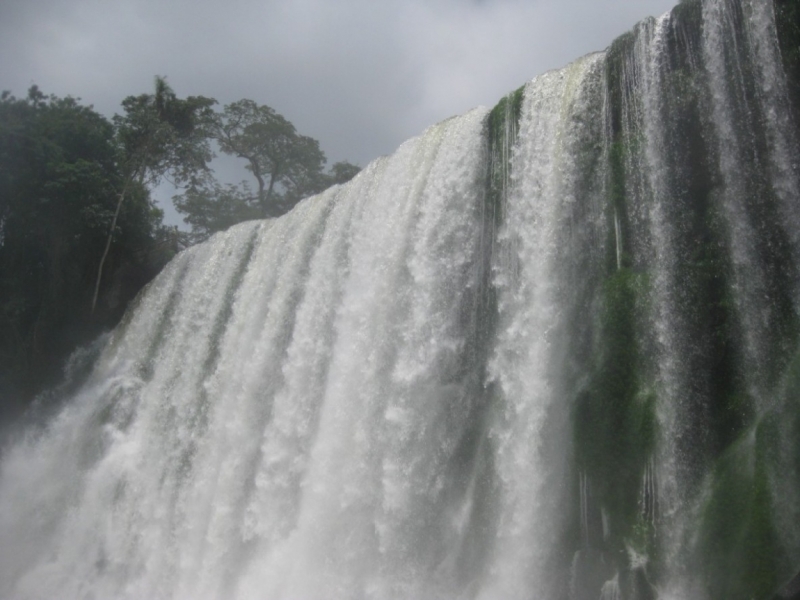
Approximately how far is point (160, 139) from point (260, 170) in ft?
20.8

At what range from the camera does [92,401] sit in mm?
14852

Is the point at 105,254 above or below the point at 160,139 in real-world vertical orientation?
below

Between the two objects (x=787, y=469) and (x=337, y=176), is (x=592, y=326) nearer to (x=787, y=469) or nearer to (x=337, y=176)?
(x=787, y=469)

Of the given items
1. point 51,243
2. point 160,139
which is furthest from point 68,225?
point 160,139

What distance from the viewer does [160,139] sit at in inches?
800

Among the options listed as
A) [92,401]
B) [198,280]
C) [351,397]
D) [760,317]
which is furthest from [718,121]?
[92,401]

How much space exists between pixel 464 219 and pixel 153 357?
769cm

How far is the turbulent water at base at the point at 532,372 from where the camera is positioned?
265 inches

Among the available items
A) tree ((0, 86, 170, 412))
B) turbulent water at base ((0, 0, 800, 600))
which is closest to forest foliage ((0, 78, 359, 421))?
tree ((0, 86, 170, 412))

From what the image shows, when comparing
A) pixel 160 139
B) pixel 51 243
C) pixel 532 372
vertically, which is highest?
pixel 160 139

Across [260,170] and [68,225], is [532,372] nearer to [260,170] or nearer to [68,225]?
[68,225]

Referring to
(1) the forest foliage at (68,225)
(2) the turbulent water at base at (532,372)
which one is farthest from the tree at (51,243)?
(2) the turbulent water at base at (532,372)

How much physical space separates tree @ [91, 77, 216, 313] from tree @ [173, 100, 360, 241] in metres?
3.17

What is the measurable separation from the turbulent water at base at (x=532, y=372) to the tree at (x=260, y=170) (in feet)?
46.6
